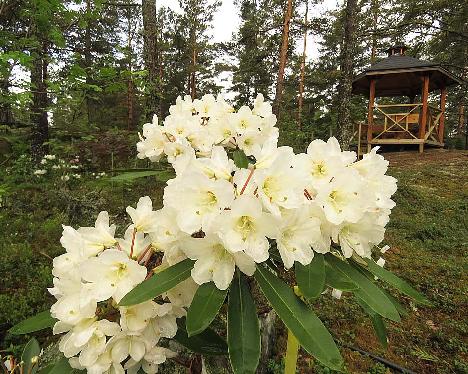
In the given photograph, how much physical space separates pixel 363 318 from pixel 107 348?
3446 millimetres

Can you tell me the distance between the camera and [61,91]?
3.12 m

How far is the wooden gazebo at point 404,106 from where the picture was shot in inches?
460

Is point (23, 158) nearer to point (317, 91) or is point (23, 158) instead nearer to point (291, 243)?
point (291, 243)

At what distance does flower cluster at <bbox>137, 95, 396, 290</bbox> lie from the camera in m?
0.76

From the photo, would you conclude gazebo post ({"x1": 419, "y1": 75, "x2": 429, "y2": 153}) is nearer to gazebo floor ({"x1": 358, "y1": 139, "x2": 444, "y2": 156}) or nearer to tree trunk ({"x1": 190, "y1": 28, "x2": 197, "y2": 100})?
gazebo floor ({"x1": 358, "y1": 139, "x2": 444, "y2": 156})

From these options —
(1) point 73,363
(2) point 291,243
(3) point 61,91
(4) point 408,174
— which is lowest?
(4) point 408,174

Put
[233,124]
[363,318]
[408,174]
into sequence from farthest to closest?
[408,174] → [363,318] → [233,124]

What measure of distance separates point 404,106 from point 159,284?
13227 mm

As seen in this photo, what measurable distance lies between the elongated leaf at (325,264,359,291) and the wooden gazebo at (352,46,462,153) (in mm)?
11073

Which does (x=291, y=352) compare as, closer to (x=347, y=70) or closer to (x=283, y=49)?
(x=347, y=70)

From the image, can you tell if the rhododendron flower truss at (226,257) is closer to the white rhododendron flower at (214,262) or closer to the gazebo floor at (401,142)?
the white rhododendron flower at (214,262)

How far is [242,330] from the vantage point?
831 mm

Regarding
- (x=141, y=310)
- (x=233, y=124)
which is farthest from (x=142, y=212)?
(x=233, y=124)

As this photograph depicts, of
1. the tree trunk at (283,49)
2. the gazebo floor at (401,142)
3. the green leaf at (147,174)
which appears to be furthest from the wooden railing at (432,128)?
the green leaf at (147,174)
